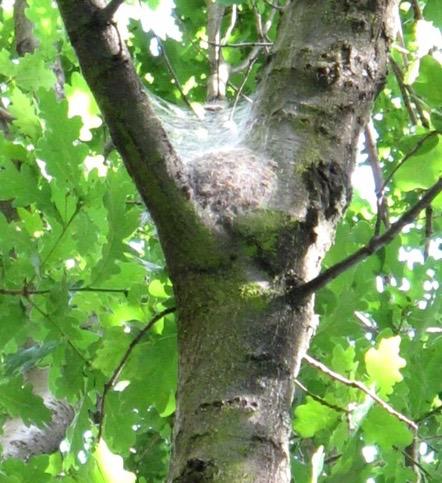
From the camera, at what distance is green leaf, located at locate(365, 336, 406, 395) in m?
1.17

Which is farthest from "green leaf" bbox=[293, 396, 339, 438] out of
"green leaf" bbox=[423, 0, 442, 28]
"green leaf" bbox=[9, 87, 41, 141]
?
"green leaf" bbox=[423, 0, 442, 28]

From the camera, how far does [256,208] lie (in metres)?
1.06

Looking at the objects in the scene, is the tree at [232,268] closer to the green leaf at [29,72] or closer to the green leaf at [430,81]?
the green leaf at [430,81]

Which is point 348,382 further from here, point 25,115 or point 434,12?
point 434,12

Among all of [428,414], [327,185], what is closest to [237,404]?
[327,185]

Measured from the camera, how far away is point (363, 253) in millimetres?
995

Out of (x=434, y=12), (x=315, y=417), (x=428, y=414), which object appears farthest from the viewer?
(x=434, y=12)

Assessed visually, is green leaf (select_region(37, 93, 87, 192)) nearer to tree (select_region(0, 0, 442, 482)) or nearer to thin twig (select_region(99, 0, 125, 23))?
tree (select_region(0, 0, 442, 482))

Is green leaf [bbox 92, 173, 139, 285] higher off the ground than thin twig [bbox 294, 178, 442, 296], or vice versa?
green leaf [bbox 92, 173, 139, 285]

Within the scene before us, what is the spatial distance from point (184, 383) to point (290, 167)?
0.33 m

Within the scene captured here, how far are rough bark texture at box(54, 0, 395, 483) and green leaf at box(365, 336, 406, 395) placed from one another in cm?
19

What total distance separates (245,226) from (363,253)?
0.46 ft

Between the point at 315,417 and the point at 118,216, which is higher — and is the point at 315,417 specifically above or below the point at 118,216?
below

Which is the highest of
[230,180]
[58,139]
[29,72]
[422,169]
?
[29,72]
